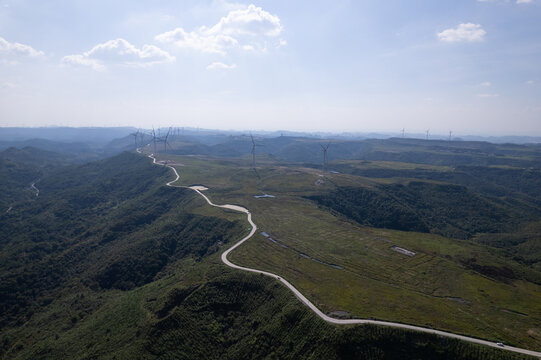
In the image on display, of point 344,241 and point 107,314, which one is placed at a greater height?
point 344,241

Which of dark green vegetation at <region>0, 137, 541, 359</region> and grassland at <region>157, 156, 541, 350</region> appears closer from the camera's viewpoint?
dark green vegetation at <region>0, 137, 541, 359</region>

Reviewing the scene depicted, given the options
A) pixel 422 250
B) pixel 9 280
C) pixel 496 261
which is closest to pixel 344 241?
pixel 422 250

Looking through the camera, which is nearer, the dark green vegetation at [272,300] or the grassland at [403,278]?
the dark green vegetation at [272,300]

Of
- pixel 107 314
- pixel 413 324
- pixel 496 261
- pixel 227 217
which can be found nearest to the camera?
pixel 413 324

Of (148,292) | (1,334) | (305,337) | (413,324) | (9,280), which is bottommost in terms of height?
(1,334)

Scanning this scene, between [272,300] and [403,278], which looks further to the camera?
[403,278]

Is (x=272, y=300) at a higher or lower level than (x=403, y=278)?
lower

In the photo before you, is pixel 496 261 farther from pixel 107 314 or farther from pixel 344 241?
pixel 107 314

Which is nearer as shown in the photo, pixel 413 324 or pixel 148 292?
pixel 413 324
